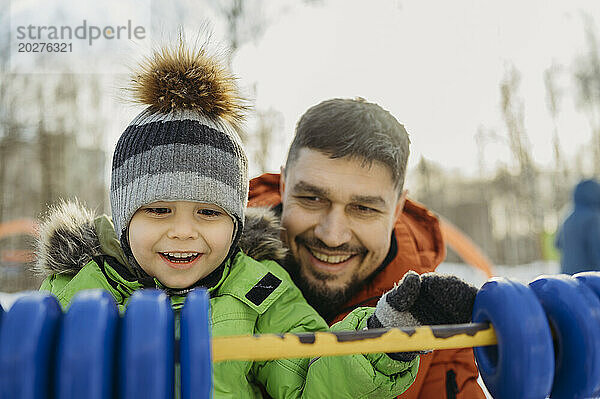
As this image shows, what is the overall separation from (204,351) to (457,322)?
23.1 inches

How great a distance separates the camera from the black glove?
1.14 meters

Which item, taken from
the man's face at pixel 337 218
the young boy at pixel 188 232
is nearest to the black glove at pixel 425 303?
the young boy at pixel 188 232

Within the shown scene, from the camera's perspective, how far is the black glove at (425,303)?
1142 mm

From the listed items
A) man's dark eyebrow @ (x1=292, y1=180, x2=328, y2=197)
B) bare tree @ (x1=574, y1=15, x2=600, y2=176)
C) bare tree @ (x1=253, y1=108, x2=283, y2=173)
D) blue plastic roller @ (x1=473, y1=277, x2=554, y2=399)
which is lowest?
blue plastic roller @ (x1=473, y1=277, x2=554, y2=399)

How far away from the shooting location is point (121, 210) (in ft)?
5.19

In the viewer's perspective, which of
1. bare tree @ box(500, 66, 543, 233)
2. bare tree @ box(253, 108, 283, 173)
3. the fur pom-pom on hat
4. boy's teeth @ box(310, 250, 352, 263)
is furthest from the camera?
bare tree @ box(500, 66, 543, 233)

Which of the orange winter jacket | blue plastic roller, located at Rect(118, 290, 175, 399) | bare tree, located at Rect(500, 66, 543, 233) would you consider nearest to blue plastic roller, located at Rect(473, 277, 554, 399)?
blue plastic roller, located at Rect(118, 290, 175, 399)

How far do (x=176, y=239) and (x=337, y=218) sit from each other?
644 mm

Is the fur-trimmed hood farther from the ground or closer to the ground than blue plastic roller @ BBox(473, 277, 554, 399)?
farther from the ground

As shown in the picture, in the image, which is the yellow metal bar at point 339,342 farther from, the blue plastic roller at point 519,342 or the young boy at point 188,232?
the young boy at point 188,232

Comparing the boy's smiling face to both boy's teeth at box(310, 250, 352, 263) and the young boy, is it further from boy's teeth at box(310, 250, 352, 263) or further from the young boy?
boy's teeth at box(310, 250, 352, 263)

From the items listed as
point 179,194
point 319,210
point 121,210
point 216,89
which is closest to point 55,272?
point 121,210

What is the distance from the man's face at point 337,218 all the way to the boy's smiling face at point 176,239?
0.49 meters

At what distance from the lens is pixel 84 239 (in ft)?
5.72
